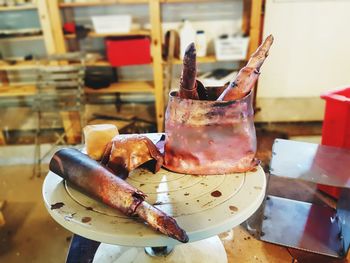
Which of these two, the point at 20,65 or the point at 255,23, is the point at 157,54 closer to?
the point at 255,23

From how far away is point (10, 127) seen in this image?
305 cm

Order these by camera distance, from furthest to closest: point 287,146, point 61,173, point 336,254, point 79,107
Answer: point 79,107 < point 287,146 < point 336,254 < point 61,173

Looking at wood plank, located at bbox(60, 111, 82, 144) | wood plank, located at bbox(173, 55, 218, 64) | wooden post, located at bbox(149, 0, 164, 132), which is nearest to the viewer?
wooden post, located at bbox(149, 0, 164, 132)

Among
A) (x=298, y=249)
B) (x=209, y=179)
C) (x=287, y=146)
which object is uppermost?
(x=209, y=179)

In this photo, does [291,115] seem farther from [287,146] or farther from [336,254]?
[336,254]

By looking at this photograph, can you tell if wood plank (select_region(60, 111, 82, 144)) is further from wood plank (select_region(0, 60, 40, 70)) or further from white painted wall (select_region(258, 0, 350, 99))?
white painted wall (select_region(258, 0, 350, 99))

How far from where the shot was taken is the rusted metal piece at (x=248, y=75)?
0.91 m

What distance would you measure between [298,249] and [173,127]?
45.1 inches

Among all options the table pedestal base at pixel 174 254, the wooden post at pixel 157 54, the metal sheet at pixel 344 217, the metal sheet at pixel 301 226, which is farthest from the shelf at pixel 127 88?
the metal sheet at pixel 344 217

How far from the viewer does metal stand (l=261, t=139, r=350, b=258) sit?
158 centimetres

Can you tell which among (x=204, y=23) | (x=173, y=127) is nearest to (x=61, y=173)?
(x=173, y=127)

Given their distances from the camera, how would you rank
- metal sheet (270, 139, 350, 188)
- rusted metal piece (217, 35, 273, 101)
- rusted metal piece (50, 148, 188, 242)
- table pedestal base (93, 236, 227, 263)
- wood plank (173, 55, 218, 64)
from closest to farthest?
1. rusted metal piece (50, 148, 188, 242)
2. rusted metal piece (217, 35, 273, 101)
3. table pedestal base (93, 236, 227, 263)
4. metal sheet (270, 139, 350, 188)
5. wood plank (173, 55, 218, 64)

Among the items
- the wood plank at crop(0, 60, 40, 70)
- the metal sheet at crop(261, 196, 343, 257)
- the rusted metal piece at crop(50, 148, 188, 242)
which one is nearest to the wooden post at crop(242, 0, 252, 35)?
the metal sheet at crop(261, 196, 343, 257)

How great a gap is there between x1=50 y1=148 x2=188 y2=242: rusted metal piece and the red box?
1687mm
